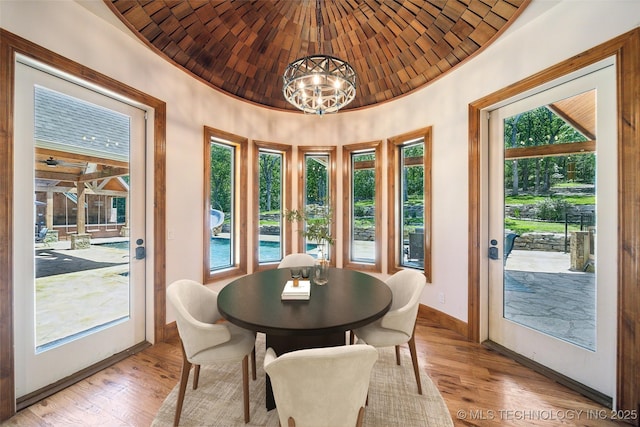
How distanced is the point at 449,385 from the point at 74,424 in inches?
101

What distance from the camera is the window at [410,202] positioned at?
10.4 ft

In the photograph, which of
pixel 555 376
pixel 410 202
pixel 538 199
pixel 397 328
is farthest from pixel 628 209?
pixel 410 202

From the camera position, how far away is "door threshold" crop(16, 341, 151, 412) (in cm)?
173

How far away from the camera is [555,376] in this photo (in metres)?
2.01

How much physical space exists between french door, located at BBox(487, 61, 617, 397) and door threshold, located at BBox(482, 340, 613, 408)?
31 mm

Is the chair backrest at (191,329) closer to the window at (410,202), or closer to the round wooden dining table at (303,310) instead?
the round wooden dining table at (303,310)

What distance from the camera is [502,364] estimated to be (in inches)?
87.0

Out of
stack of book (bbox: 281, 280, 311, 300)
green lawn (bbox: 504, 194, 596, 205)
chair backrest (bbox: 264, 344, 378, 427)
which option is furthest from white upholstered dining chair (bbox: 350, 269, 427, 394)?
green lawn (bbox: 504, 194, 596, 205)

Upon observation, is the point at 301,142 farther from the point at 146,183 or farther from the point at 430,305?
the point at 430,305

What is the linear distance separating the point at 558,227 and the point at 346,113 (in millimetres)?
2833

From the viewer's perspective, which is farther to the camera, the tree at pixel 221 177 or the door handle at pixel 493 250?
the tree at pixel 221 177

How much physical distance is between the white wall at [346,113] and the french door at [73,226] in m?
0.28

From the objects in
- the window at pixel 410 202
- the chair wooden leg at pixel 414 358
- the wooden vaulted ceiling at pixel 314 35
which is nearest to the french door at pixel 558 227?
the window at pixel 410 202

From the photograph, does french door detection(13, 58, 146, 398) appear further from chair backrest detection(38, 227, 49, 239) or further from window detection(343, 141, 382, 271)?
window detection(343, 141, 382, 271)
